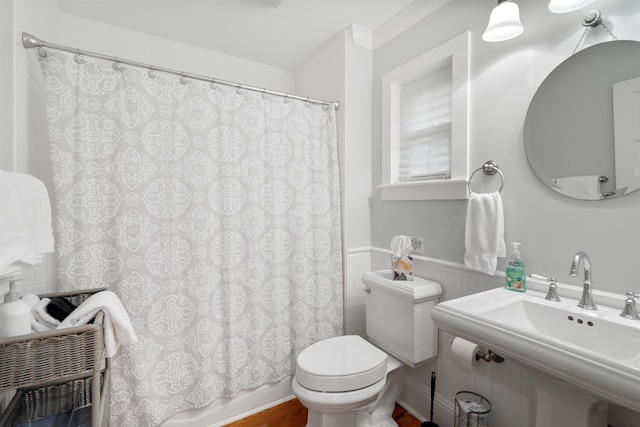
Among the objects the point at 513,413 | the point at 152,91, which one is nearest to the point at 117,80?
the point at 152,91

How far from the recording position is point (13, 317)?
0.88 metres

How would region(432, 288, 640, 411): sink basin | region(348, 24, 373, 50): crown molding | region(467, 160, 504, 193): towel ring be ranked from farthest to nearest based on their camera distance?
region(348, 24, 373, 50): crown molding
region(467, 160, 504, 193): towel ring
region(432, 288, 640, 411): sink basin

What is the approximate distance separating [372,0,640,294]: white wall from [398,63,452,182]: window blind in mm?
186

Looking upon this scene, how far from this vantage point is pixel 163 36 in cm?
210

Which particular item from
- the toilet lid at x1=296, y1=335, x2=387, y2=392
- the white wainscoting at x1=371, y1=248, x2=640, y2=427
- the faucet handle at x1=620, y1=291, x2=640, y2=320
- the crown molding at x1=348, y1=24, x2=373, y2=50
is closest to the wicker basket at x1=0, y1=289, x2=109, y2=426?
the toilet lid at x1=296, y1=335, x2=387, y2=392

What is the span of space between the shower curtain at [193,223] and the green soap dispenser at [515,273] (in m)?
1.06

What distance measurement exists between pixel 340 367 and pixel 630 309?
3.61 ft

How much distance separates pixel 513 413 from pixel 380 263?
3.38 feet

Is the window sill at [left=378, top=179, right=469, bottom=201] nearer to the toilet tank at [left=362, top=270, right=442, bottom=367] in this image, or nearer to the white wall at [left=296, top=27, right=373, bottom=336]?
the white wall at [left=296, top=27, right=373, bottom=336]

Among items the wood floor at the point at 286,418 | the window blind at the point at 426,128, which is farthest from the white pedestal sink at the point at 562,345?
the wood floor at the point at 286,418

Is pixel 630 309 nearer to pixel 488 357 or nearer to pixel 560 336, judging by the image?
pixel 560 336

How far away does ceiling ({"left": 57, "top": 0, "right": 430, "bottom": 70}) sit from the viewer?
5.74 feet

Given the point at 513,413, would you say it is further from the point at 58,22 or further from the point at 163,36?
the point at 58,22

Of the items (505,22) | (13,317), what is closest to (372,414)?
(13,317)
